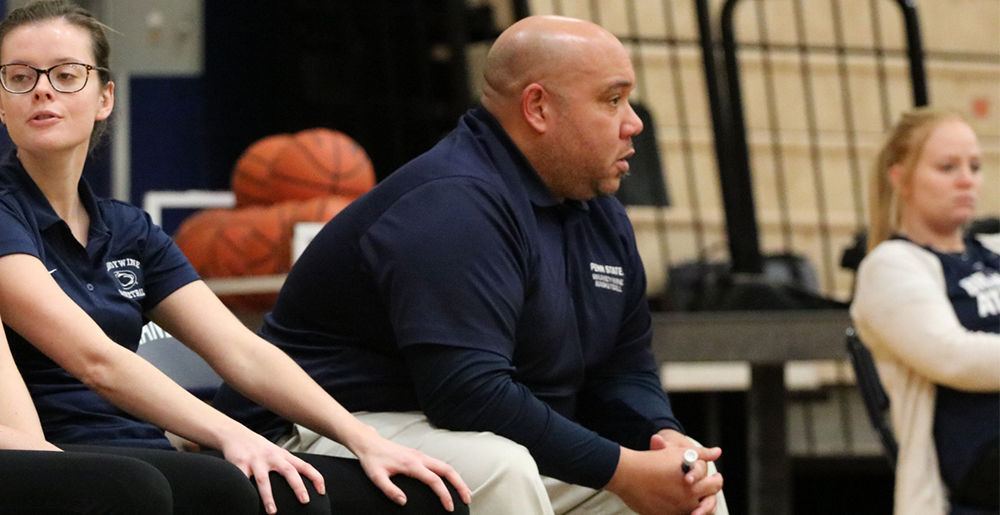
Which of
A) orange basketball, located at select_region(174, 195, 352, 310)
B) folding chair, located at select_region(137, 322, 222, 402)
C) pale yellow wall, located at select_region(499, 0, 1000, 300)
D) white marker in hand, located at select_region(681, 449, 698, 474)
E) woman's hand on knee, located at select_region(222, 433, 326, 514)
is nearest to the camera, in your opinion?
woman's hand on knee, located at select_region(222, 433, 326, 514)

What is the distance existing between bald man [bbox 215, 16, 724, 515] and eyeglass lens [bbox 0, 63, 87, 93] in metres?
0.44

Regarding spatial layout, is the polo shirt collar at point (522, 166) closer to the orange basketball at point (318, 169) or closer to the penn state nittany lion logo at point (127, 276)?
the penn state nittany lion logo at point (127, 276)

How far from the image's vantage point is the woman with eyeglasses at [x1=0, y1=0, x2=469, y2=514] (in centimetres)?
163

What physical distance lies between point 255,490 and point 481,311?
1.56 feet

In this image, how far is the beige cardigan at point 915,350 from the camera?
8.79ft

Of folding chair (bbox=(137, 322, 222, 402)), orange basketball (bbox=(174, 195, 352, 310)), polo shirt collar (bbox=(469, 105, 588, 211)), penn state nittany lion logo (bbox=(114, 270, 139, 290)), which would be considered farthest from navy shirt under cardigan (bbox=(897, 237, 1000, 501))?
penn state nittany lion logo (bbox=(114, 270, 139, 290))

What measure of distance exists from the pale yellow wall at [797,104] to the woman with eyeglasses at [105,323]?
3.27 m

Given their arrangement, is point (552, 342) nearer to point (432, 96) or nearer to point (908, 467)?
point (908, 467)

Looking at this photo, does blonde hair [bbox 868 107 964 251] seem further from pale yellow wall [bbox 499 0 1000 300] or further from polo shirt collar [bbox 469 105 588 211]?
pale yellow wall [bbox 499 0 1000 300]

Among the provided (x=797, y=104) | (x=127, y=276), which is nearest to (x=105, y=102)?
(x=127, y=276)

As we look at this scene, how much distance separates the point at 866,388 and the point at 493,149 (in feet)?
3.94

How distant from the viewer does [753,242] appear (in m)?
3.86

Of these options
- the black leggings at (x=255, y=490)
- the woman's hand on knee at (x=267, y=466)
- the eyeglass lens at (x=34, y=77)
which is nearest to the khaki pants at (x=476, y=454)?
the black leggings at (x=255, y=490)

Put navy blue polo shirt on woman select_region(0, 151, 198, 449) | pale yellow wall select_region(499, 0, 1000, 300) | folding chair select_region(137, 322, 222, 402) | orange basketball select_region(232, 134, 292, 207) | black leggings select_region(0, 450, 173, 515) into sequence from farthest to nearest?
pale yellow wall select_region(499, 0, 1000, 300) < orange basketball select_region(232, 134, 292, 207) < folding chair select_region(137, 322, 222, 402) < navy blue polo shirt on woman select_region(0, 151, 198, 449) < black leggings select_region(0, 450, 173, 515)
